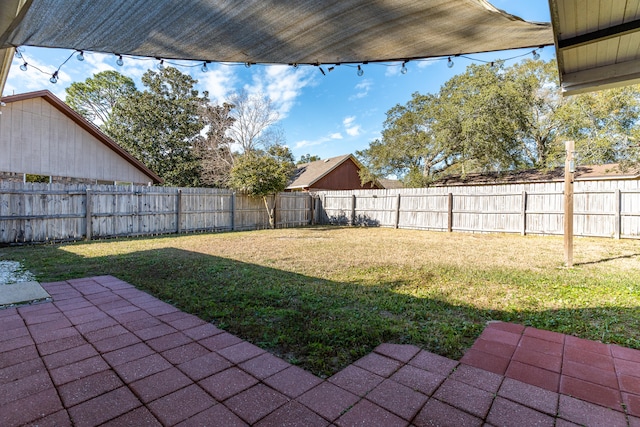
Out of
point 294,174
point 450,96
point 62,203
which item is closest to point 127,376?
point 62,203

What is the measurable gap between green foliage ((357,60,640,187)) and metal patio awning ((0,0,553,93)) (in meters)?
16.1

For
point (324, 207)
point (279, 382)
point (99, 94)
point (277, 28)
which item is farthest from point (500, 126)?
point (99, 94)

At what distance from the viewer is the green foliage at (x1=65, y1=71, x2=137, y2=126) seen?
23203 millimetres

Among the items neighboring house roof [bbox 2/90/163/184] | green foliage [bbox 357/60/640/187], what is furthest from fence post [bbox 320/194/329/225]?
neighboring house roof [bbox 2/90/163/184]

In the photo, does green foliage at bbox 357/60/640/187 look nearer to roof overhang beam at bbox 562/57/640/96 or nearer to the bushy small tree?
the bushy small tree

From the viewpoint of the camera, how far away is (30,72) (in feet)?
8.59

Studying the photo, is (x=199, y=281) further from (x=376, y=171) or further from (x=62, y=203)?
(x=376, y=171)

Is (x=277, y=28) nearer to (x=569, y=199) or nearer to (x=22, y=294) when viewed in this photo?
(x=22, y=294)

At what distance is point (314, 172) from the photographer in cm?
2144

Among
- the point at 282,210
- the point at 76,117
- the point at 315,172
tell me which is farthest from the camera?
the point at 315,172

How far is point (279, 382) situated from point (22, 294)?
3.35 meters

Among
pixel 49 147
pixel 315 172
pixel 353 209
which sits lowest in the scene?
pixel 353 209

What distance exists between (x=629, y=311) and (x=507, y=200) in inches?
308

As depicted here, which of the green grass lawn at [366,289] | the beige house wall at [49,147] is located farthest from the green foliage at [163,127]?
the green grass lawn at [366,289]
